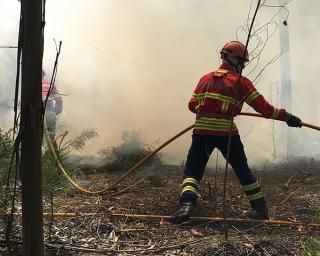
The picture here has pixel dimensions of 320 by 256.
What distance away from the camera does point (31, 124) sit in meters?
2.05

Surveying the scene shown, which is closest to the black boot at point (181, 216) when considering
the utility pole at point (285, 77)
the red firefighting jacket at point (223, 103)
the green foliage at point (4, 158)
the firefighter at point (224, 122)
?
the firefighter at point (224, 122)

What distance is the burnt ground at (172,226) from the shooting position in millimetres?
3324

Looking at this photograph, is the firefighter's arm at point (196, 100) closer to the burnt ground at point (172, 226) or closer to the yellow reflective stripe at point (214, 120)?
the yellow reflective stripe at point (214, 120)

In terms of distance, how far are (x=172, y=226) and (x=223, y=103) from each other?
4.11 ft

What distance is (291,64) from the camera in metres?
11.6

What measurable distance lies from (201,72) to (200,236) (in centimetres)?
717

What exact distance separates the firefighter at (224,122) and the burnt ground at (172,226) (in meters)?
0.24

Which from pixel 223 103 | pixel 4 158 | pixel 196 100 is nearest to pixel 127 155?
pixel 196 100

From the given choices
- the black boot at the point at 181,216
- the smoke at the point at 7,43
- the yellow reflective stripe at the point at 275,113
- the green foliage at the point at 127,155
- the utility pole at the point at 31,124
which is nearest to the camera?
the utility pole at the point at 31,124

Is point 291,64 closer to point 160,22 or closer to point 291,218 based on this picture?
point 160,22

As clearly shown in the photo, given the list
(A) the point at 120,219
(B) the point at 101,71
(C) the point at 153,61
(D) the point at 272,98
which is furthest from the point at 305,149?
(A) the point at 120,219

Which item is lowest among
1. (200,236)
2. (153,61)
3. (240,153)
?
(200,236)

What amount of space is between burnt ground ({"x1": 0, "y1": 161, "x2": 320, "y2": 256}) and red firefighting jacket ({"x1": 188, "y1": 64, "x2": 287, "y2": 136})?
0.83m

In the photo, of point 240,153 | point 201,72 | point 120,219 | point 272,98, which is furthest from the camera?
point 272,98
